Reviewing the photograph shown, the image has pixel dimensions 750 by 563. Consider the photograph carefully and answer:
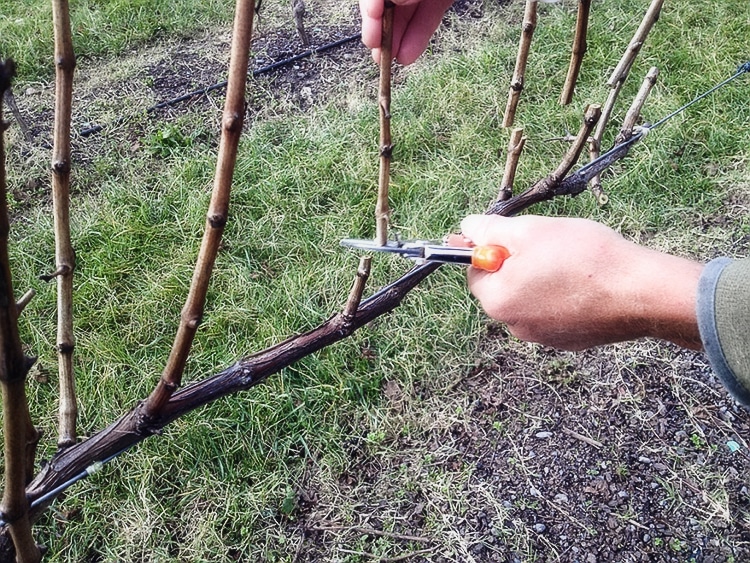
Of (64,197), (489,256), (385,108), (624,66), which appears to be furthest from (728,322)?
(624,66)

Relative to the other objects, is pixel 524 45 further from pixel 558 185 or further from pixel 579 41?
pixel 558 185

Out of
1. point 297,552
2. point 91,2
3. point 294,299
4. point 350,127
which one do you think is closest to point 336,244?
point 294,299

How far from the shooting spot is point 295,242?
2.86 m

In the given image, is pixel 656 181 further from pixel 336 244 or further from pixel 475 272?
pixel 475 272

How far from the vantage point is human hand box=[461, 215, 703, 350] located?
Answer: 1.25 metres

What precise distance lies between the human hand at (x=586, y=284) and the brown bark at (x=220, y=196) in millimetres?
594

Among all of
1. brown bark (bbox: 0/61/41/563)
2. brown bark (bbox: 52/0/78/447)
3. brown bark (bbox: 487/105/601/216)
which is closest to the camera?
brown bark (bbox: 0/61/41/563)

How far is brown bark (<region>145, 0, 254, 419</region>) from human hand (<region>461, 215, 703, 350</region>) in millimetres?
594

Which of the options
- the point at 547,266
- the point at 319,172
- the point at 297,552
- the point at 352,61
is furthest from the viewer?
the point at 352,61

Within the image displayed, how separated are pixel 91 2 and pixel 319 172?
8.09 ft

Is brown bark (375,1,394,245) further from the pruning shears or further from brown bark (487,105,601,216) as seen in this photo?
brown bark (487,105,601,216)

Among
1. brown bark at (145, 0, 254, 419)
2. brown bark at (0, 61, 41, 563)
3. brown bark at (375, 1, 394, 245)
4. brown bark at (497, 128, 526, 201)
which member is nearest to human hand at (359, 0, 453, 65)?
brown bark at (375, 1, 394, 245)

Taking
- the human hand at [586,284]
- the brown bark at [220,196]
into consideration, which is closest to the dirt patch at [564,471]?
the human hand at [586,284]

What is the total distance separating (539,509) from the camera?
2059mm
